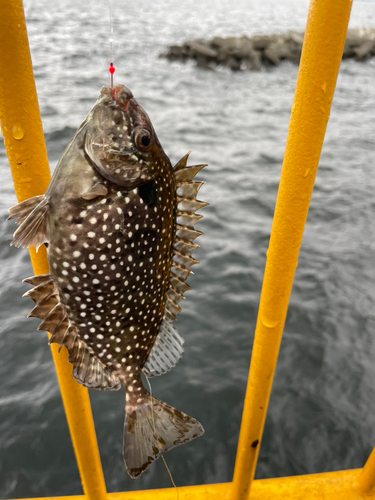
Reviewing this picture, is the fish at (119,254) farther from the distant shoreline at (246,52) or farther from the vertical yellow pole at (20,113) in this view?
the distant shoreline at (246,52)

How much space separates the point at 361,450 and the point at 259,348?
3.67 metres

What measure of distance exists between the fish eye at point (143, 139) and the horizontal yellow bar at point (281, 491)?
2.20 m

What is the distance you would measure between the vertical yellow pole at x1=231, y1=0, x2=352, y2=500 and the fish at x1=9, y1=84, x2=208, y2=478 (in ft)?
1.09

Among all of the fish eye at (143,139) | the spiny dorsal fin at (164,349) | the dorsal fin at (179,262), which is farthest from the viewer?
the spiny dorsal fin at (164,349)

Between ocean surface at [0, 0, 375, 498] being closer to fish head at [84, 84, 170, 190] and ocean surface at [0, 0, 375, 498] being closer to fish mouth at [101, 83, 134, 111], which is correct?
fish head at [84, 84, 170, 190]

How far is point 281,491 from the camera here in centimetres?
264

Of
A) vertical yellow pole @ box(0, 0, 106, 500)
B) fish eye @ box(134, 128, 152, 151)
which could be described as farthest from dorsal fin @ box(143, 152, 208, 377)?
vertical yellow pole @ box(0, 0, 106, 500)

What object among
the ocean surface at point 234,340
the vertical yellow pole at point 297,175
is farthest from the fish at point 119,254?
the ocean surface at point 234,340

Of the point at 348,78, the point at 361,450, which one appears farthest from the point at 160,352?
the point at 348,78

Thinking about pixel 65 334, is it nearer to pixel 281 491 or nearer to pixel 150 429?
pixel 150 429

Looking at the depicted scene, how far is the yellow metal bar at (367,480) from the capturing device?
252 cm

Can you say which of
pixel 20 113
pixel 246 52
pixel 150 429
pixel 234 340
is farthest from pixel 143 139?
pixel 246 52

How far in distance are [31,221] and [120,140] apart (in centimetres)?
40

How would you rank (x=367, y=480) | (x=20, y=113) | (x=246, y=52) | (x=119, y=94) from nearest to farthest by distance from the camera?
1. (x=20, y=113)
2. (x=119, y=94)
3. (x=367, y=480)
4. (x=246, y=52)
